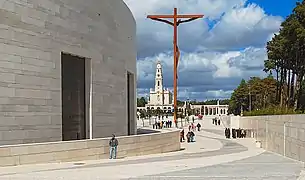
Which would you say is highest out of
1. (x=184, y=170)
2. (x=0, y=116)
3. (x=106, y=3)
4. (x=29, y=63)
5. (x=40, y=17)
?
(x=106, y=3)

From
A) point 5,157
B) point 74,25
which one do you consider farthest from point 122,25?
point 5,157

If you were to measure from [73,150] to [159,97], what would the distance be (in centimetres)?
15088

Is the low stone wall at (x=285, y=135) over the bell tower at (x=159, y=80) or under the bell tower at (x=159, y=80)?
under

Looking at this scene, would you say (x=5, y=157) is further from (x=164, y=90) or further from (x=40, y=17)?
(x=164, y=90)

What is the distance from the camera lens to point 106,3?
101ft

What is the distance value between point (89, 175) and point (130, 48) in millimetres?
23313

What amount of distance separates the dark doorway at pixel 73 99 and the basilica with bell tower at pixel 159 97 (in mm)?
124037

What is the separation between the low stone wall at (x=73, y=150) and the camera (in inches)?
719

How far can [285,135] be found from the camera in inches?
996

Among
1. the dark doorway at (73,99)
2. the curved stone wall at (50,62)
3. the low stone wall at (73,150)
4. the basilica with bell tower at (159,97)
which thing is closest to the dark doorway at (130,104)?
the curved stone wall at (50,62)

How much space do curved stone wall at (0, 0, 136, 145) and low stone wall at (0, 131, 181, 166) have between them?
2164mm

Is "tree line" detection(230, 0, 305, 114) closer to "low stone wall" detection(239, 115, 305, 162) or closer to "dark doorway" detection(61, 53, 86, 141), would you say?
"low stone wall" detection(239, 115, 305, 162)

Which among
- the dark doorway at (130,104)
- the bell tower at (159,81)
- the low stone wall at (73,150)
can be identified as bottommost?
the low stone wall at (73,150)

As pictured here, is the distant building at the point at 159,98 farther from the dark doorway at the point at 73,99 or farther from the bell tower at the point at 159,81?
the dark doorway at the point at 73,99
